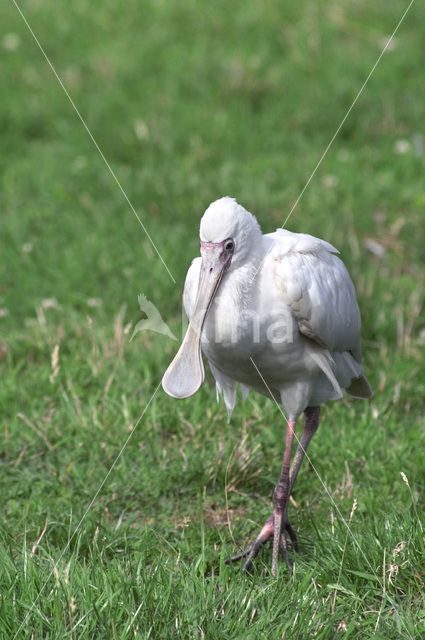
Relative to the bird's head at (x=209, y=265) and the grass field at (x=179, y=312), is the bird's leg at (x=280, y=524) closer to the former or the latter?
the grass field at (x=179, y=312)

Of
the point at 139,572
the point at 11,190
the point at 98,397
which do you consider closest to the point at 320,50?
the point at 11,190

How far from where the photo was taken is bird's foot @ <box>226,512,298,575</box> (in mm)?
3838

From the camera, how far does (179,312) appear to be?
5.71 meters

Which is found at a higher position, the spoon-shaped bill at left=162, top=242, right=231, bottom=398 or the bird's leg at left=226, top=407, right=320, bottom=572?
the spoon-shaped bill at left=162, top=242, right=231, bottom=398

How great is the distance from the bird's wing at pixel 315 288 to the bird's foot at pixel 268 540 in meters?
0.75

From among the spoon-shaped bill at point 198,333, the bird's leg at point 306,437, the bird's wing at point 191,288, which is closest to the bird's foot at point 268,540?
the bird's leg at point 306,437

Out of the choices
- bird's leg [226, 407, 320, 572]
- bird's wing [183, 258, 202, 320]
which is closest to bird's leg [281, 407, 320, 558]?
bird's leg [226, 407, 320, 572]

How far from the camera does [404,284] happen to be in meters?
6.12

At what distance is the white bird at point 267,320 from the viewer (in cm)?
358

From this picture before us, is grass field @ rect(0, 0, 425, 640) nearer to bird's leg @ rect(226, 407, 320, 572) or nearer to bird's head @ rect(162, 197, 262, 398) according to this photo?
bird's leg @ rect(226, 407, 320, 572)

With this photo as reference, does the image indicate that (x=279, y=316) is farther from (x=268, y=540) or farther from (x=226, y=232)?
(x=268, y=540)

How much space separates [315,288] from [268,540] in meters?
1.06

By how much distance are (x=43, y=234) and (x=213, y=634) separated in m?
4.10

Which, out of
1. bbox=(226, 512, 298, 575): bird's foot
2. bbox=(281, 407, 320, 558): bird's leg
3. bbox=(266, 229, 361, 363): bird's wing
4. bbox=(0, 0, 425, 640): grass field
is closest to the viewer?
bbox=(0, 0, 425, 640): grass field
